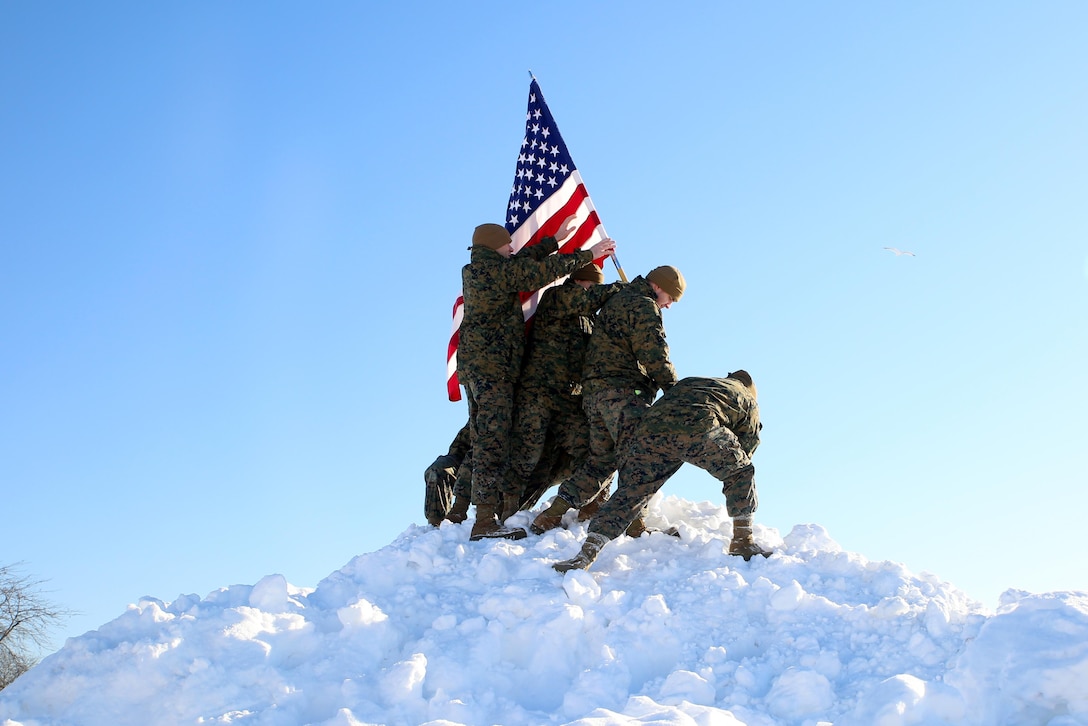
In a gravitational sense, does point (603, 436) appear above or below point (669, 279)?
below

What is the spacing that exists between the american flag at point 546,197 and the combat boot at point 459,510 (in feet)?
4.74

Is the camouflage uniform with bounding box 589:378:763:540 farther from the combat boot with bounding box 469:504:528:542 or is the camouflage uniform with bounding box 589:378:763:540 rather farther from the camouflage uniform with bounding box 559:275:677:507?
the combat boot with bounding box 469:504:528:542

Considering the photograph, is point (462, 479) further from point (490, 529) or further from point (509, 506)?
point (490, 529)

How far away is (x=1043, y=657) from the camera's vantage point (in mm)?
4809

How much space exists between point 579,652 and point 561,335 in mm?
3471

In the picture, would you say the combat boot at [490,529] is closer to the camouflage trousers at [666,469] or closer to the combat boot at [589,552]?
the combat boot at [589,552]

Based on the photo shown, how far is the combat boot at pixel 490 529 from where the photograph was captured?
7824mm

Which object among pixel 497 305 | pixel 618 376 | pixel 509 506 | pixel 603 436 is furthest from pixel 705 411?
pixel 509 506

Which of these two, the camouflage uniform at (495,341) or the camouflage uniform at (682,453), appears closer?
the camouflage uniform at (682,453)

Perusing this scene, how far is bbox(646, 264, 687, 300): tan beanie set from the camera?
321 inches

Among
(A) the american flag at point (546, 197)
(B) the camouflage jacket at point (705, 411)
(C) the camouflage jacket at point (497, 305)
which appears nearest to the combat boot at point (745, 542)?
(B) the camouflage jacket at point (705, 411)

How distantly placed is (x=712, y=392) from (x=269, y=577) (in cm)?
349

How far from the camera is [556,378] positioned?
8.57 meters

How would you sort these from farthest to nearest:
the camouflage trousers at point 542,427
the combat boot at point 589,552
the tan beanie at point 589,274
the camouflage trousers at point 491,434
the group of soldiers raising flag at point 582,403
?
the tan beanie at point 589,274 → the camouflage trousers at point 542,427 → the camouflage trousers at point 491,434 → the group of soldiers raising flag at point 582,403 → the combat boot at point 589,552
